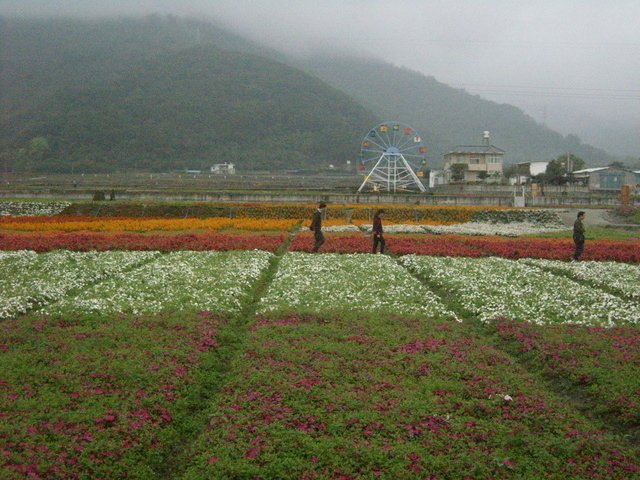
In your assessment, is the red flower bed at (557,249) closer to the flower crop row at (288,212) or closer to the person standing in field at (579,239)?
the person standing in field at (579,239)

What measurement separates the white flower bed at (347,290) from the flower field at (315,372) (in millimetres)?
96

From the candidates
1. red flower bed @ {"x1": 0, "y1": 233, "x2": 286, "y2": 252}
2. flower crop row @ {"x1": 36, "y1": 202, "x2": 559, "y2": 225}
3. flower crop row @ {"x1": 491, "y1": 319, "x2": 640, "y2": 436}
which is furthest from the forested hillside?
flower crop row @ {"x1": 491, "y1": 319, "x2": 640, "y2": 436}

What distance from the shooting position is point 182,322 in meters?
14.3

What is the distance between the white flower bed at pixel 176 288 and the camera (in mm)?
15891

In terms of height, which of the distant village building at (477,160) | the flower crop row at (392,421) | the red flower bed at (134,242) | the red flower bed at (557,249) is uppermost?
the distant village building at (477,160)

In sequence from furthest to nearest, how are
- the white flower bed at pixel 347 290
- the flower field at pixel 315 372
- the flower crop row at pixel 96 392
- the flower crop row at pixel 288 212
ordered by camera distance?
the flower crop row at pixel 288 212, the white flower bed at pixel 347 290, the flower field at pixel 315 372, the flower crop row at pixel 96 392

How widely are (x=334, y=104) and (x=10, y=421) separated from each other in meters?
190

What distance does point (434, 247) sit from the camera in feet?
96.5

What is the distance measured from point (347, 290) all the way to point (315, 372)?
7.70m

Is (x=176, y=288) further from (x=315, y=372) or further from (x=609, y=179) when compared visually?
(x=609, y=179)

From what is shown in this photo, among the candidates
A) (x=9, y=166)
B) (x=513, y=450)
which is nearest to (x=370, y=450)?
(x=513, y=450)

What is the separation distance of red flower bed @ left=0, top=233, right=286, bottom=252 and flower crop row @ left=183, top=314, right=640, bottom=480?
16.3 meters

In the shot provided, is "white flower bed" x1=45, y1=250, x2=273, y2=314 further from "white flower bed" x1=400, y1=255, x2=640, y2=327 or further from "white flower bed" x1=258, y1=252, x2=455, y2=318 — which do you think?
"white flower bed" x1=400, y1=255, x2=640, y2=327

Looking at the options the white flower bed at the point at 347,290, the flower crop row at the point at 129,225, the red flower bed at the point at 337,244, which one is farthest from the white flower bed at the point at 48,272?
the flower crop row at the point at 129,225
